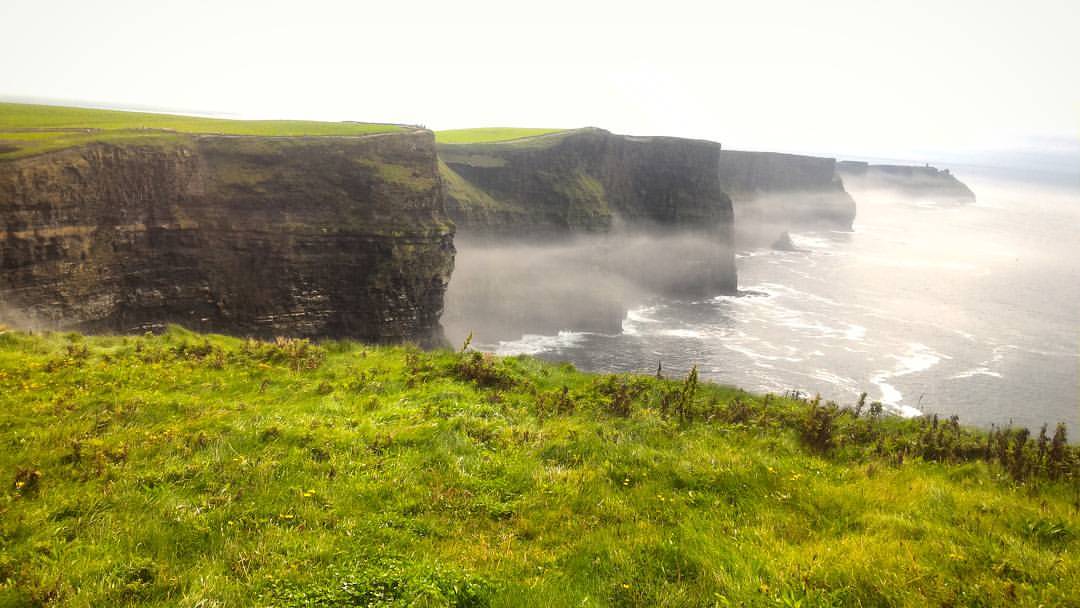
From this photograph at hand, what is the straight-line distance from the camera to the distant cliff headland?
1103 inches

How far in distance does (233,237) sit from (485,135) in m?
50.8

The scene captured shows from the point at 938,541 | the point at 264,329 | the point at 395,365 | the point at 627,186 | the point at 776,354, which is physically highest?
the point at 627,186

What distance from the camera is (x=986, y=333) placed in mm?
65312

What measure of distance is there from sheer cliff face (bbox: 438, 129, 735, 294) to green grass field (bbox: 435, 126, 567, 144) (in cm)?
364

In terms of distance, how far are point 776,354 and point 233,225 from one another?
158 feet

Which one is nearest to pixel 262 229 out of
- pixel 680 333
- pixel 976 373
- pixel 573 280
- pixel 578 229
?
pixel 573 280

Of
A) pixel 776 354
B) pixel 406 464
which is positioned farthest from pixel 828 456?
pixel 776 354

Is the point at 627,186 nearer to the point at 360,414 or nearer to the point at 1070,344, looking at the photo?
the point at 1070,344

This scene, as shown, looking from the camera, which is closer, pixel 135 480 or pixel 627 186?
pixel 135 480

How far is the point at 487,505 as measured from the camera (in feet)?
22.5

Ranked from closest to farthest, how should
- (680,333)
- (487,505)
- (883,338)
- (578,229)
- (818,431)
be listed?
(487,505), (818,431), (883,338), (680,333), (578,229)

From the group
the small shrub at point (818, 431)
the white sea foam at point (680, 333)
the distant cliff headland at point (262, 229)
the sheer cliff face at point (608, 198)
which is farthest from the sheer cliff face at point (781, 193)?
the small shrub at point (818, 431)

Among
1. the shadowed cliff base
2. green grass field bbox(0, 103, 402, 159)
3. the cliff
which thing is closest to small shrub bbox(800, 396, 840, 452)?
green grass field bbox(0, 103, 402, 159)

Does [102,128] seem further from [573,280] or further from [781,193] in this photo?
[781,193]
